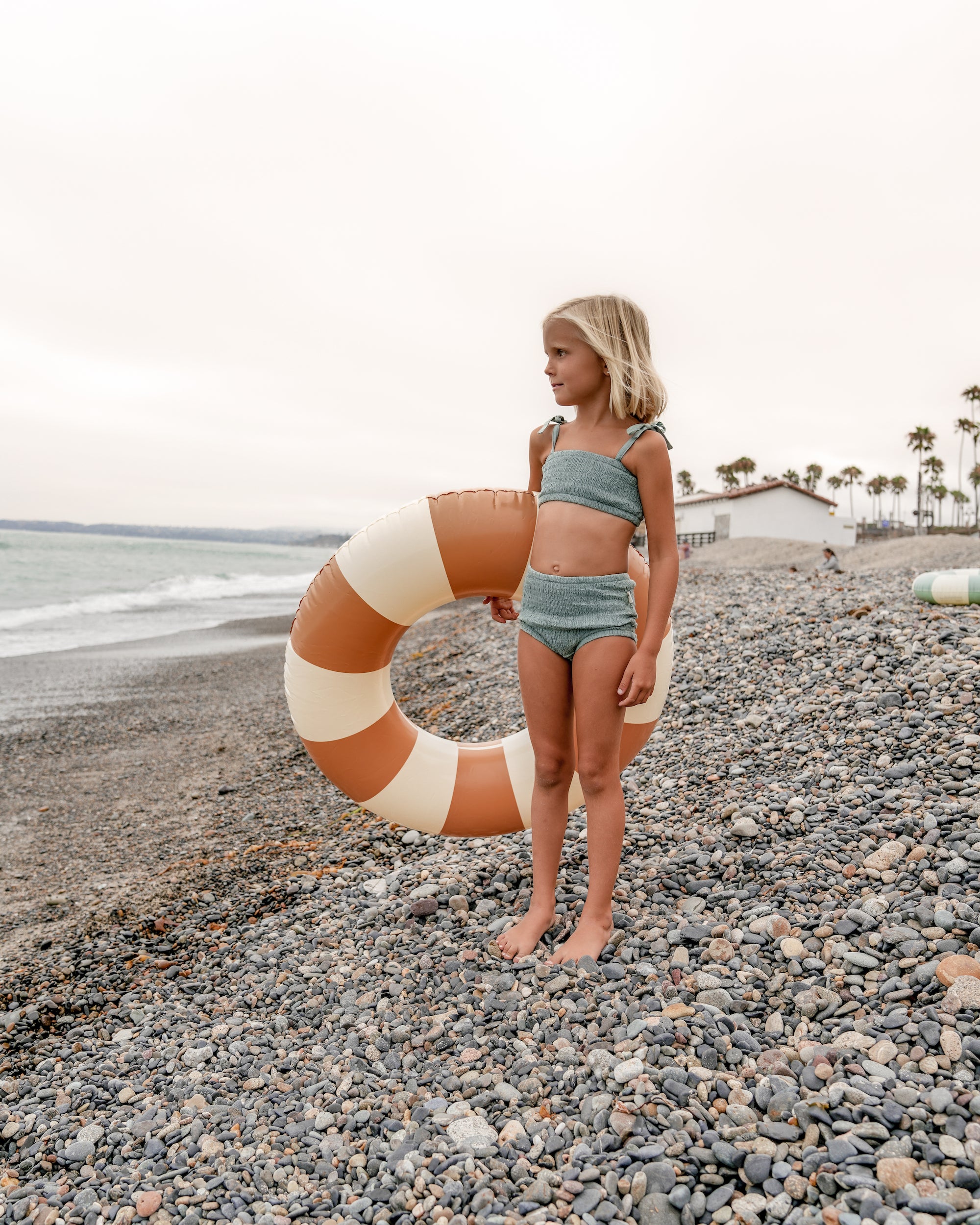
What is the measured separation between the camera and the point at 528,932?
2641 millimetres

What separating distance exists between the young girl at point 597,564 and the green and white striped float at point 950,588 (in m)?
4.25

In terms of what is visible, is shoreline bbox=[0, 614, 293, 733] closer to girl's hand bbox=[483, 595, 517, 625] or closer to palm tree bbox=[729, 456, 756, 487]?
girl's hand bbox=[483, 595, 517, 625]

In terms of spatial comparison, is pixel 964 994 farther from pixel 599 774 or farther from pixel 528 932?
pixel 528 932

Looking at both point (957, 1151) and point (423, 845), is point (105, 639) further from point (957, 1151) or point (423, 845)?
point (957, 1151)

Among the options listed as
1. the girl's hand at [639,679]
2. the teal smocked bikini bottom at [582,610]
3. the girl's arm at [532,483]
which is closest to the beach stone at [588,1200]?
the girl's hand at [639,679]

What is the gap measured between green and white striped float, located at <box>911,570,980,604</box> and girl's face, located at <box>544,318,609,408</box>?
14.5 feet

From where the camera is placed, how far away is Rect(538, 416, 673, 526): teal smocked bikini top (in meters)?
2.42

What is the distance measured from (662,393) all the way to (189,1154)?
101 inches

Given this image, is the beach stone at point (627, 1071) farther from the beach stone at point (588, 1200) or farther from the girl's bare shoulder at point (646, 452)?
the girl's bare shoulder at point (646, 452)

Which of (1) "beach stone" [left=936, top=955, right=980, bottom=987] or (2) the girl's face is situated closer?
(1) "beach stone" [left=936, top=955, right=980, bottom=987]

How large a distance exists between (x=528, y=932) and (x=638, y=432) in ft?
5.74

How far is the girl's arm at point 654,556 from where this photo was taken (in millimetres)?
2365

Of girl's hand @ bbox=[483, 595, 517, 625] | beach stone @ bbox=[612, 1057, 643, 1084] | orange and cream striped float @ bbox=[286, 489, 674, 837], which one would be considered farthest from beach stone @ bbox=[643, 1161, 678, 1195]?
girl's hand @ bbox=[483, 595, 517, 625]

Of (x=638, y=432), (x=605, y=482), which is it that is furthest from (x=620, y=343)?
(x=605, y=482)
